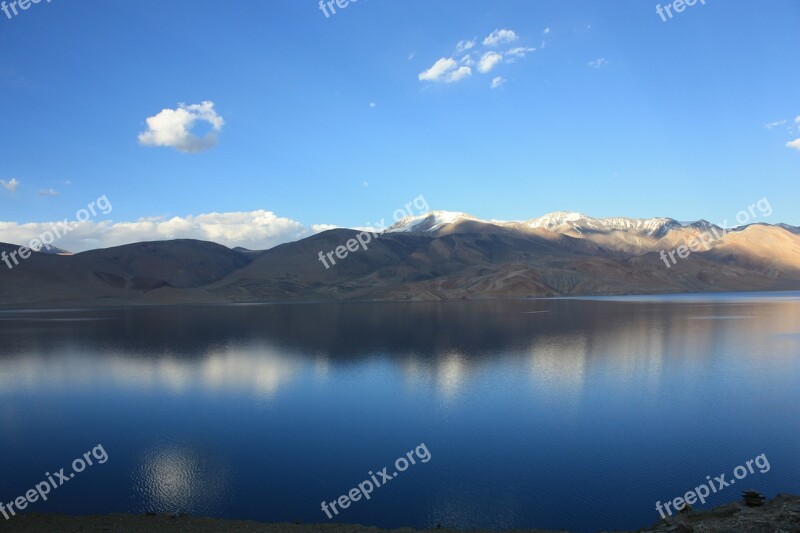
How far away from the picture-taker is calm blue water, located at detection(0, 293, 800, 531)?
17609mm

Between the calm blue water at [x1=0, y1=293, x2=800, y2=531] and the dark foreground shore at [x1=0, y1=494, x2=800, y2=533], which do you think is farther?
the calm blue water at [x1=0, y1=293, x2=800, y2=531]

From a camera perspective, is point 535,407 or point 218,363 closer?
point 535,407

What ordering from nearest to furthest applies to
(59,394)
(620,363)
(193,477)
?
1. (193,477)
2. (59,394)
3. (620,363)

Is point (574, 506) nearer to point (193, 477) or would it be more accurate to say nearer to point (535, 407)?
point (535, 407)

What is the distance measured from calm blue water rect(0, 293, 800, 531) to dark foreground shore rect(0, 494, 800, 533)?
A: 1.28 metres

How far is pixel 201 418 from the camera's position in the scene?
2777 centimetres

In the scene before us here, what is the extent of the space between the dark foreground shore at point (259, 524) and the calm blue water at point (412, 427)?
50.3 inches

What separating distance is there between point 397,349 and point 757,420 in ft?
108

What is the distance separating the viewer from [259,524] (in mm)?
15266

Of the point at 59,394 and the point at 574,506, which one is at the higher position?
the point at 59,394

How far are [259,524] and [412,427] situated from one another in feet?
37.9

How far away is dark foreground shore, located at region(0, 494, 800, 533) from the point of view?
1317 centimetres

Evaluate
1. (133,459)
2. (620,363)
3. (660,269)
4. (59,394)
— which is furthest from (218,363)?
(660,269)

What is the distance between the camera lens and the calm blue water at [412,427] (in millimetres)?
17609
